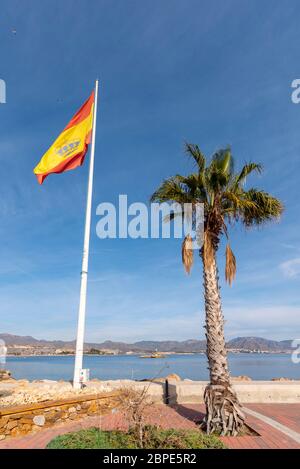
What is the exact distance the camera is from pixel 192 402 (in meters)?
12.3

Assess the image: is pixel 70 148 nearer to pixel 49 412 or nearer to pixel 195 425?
pixel 49 412

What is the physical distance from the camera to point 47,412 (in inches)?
339

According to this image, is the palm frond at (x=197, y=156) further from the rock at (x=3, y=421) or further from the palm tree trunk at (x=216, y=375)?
the rock at (x=3, y=421)

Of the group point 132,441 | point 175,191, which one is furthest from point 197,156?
point 132,441

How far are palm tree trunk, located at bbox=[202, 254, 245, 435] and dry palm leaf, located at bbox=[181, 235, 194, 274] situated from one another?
1.52 ft

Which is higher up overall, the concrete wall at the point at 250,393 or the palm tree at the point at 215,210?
the palm tree at the point at 215,210

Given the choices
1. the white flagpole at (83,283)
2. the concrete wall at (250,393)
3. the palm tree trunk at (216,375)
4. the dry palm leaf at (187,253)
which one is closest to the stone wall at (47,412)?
the white flagpole at (83,283)

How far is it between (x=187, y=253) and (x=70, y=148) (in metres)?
6.44

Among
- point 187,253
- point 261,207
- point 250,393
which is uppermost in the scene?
point 261,207

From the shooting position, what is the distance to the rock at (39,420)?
827 cm

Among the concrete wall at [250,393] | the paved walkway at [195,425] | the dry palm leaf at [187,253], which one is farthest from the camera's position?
the concrete wall at [250,393]

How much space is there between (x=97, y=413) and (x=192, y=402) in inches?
154

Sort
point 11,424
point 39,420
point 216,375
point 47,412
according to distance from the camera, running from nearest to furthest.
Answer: point 11,424 → point 39,420 → point 47,412 → point 216,375

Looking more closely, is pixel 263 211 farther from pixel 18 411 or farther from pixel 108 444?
pixel 18 411
